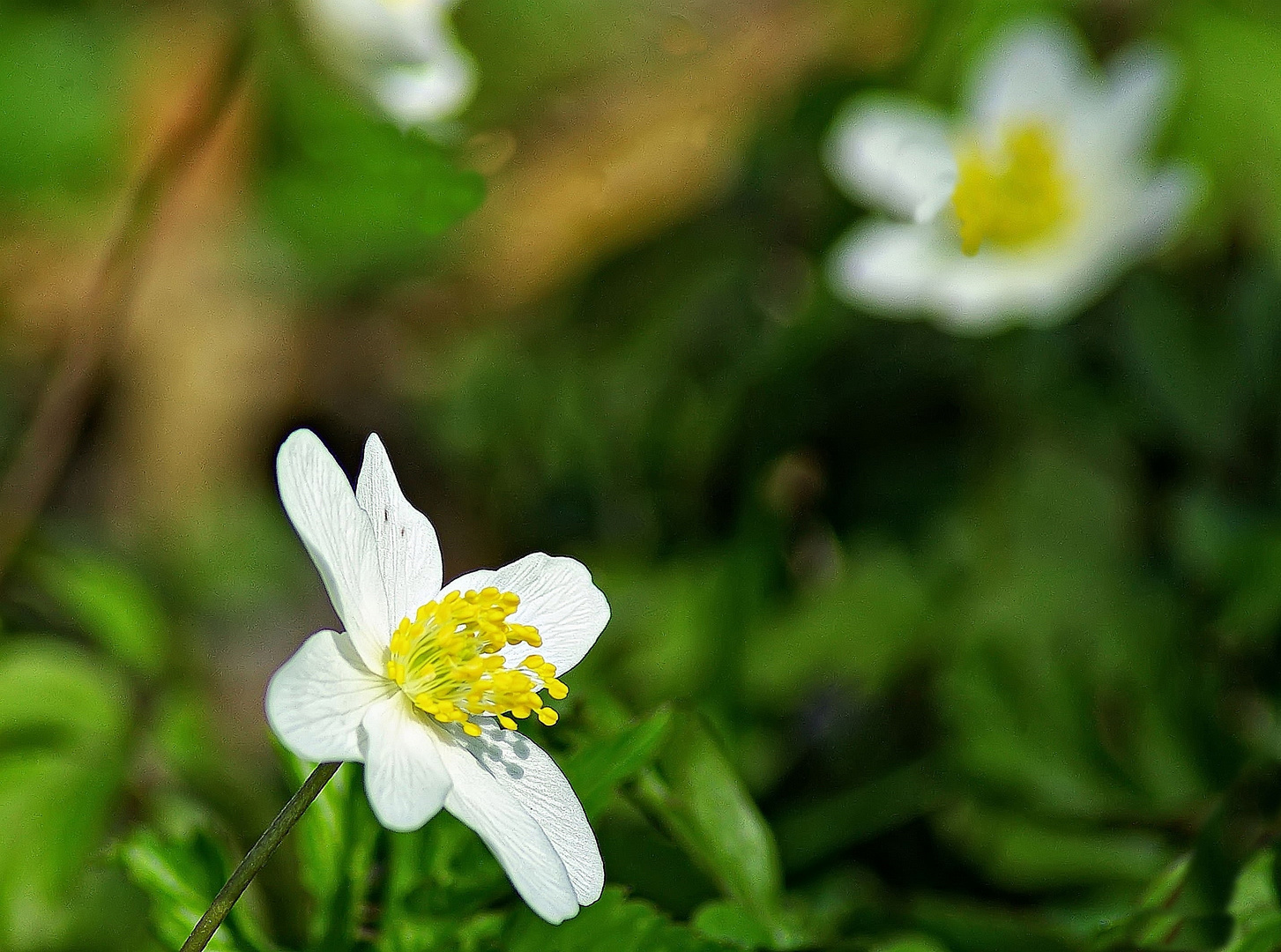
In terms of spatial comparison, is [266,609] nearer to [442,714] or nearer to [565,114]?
[565,114]

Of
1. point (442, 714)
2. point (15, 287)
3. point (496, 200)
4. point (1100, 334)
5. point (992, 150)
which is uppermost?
point (15, 287)

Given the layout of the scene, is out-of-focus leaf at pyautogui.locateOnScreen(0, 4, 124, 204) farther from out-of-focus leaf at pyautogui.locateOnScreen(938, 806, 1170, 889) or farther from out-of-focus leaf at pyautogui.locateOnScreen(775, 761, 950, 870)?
out-of-focus leaf at pyautogui.locateOnScreen(938, 806, 1170, 889)

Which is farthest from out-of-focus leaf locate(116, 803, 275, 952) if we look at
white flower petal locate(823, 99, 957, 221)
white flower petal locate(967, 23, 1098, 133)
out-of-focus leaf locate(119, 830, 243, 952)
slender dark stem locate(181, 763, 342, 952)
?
white flower petal locate(967, 23, 1098, 133)

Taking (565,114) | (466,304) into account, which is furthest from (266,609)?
(565,114)

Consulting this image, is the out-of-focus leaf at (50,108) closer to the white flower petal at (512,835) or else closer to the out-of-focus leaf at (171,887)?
the out-of-focus leaf at (171,887)

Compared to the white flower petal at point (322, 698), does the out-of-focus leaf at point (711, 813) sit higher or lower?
lower

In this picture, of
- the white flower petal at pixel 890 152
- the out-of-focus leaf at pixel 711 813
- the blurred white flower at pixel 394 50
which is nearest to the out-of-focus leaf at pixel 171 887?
the out-of-focus leaf at pixel 711 813
